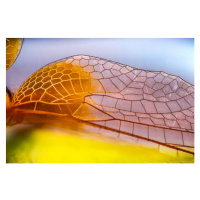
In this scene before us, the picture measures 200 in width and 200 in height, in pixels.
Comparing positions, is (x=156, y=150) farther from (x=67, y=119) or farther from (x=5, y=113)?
(x=5, y=113)

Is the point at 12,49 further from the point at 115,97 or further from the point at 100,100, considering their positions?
the point at 115,97

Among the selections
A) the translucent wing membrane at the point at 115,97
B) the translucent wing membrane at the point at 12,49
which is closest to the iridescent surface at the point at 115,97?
the translucent wing membrane at the point at 115,97

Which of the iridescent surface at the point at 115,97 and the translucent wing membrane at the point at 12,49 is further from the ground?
the translucent wing membrane at the point at 12,49

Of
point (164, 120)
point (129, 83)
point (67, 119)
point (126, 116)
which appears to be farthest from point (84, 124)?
point (164, 120)

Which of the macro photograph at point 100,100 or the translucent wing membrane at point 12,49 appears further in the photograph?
the translucent wing membrane at point 12,49

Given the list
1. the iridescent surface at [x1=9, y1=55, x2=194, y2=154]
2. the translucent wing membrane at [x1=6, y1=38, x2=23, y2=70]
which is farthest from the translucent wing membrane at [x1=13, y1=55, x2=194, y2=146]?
the translucent wing membrane at [x1=6, y1=38, x2=23, y2=70]

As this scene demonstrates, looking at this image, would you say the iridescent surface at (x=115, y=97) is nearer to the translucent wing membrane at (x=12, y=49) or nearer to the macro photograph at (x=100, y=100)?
the macro photograph at (x=100, y=100)
